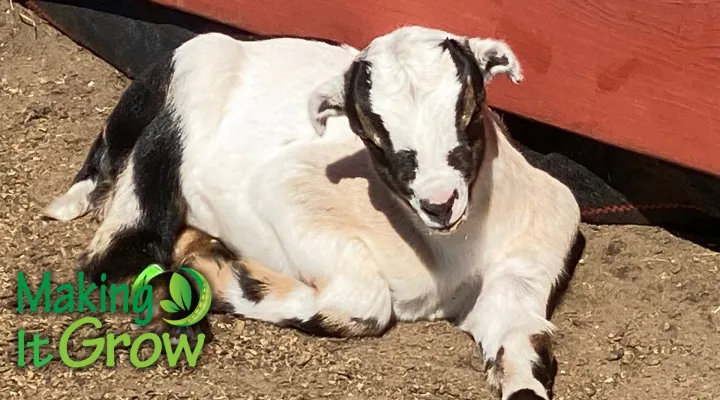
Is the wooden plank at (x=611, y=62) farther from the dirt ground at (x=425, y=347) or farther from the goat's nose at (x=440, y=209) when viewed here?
the goat's nose at (x=440, y=209)

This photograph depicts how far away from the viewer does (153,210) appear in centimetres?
471

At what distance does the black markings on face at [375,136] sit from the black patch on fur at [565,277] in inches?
29.6

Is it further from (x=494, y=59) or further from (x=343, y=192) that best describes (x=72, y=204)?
(x=494, y=59)

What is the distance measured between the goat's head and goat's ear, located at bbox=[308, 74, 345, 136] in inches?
0.4

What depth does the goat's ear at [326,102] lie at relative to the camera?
4129 millimetres

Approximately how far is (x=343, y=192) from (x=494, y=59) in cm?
72

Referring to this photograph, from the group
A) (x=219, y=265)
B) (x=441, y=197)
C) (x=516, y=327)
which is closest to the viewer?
(x=441, y=197)

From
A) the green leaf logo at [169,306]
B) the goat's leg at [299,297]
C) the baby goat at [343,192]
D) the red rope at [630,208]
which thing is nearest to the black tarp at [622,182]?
the red rope at [630,208]

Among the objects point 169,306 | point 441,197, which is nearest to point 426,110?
point 441,197

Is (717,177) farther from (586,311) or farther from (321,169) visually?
(321,169)

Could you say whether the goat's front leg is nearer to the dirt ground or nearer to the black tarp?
the dirt ground

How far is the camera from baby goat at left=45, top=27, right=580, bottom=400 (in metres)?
3.92

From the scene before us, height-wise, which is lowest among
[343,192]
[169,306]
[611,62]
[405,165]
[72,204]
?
[72,204]

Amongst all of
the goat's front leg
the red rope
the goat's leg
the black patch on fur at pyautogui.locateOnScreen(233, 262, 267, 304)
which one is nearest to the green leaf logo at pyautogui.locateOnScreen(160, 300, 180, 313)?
the goat's leg
